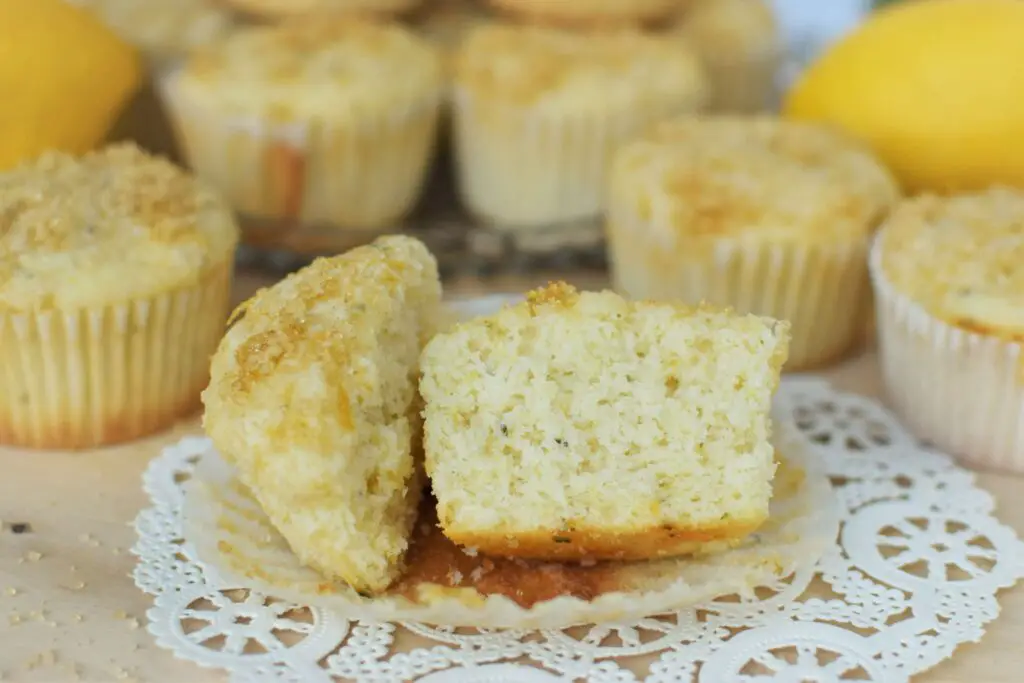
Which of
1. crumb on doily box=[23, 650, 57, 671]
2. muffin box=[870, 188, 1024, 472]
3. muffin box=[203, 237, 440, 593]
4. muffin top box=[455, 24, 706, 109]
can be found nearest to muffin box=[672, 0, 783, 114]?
muffin top box=[455, 24, 706, 109]

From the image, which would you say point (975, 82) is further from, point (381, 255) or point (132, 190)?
point (132, 190)

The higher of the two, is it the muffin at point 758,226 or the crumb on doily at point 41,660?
the muffin at point 758,226

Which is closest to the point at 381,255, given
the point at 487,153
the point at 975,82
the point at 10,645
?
the point at 10,645

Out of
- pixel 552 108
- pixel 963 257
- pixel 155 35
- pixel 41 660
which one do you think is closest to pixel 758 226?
pixel 963 257

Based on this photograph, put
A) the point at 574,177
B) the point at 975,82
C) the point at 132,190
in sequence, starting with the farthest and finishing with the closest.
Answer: the point at 574,177, the point at 975,82, the point at 132,190

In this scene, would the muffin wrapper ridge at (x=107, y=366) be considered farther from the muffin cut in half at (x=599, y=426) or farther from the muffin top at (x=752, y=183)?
the muffin top at (x=752, y=183)

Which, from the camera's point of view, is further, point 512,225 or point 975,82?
point 512,225

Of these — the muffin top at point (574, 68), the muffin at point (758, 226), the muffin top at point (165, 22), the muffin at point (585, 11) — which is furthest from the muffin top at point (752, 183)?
the muffin top at point (165, 22)

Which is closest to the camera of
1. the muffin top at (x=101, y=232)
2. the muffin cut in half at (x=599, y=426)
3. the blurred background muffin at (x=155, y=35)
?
the muffin cut in half at (x=599, y=426)
